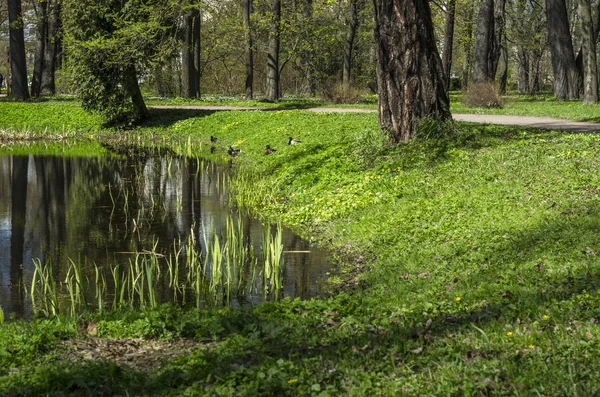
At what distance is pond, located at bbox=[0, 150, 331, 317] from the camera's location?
30.1ft

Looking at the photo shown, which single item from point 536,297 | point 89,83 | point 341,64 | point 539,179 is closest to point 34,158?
point 89,83

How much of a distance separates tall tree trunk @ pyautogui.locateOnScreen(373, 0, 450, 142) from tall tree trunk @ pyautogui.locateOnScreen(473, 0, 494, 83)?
1764cm

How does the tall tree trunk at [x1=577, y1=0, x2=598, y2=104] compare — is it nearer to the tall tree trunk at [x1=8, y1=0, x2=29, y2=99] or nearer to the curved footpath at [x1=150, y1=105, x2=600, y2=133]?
the curved footpath at [x1=150, y1=105, x2=600, y2=133]

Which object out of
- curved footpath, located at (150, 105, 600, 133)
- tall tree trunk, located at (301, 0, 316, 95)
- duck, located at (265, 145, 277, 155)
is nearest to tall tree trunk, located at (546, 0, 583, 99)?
curved footpath, located at (150, 105, 600, 133)

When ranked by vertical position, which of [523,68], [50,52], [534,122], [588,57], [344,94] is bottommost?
[534,122]

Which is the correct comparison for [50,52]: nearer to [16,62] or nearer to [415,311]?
[16,62]

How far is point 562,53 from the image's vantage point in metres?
33.0

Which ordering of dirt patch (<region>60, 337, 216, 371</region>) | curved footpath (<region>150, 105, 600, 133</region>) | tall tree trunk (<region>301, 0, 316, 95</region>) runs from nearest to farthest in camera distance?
1. dirt patch (<region>60, 337, 216, 371</region>)
2. curved footpath (<region>150, 105, 600, 133</region>)
3. tall tree trunk (<region>301, 0, 316, 95</region>)

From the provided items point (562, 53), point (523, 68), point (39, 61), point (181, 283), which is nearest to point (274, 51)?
point (562, 53)

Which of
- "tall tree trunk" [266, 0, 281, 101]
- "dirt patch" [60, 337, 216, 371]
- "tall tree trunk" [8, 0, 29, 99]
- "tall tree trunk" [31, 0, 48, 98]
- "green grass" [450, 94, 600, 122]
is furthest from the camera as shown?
"tall tree trunk" [31, 0, 48, 98]

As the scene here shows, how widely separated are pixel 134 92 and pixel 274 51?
9.22 m

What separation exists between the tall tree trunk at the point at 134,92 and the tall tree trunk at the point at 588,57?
16275 mm

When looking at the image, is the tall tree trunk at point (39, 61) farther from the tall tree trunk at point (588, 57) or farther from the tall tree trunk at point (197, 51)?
the tall tree trunk at point (588, 57)

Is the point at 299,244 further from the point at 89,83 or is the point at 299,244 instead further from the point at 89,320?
the point at 89,83
